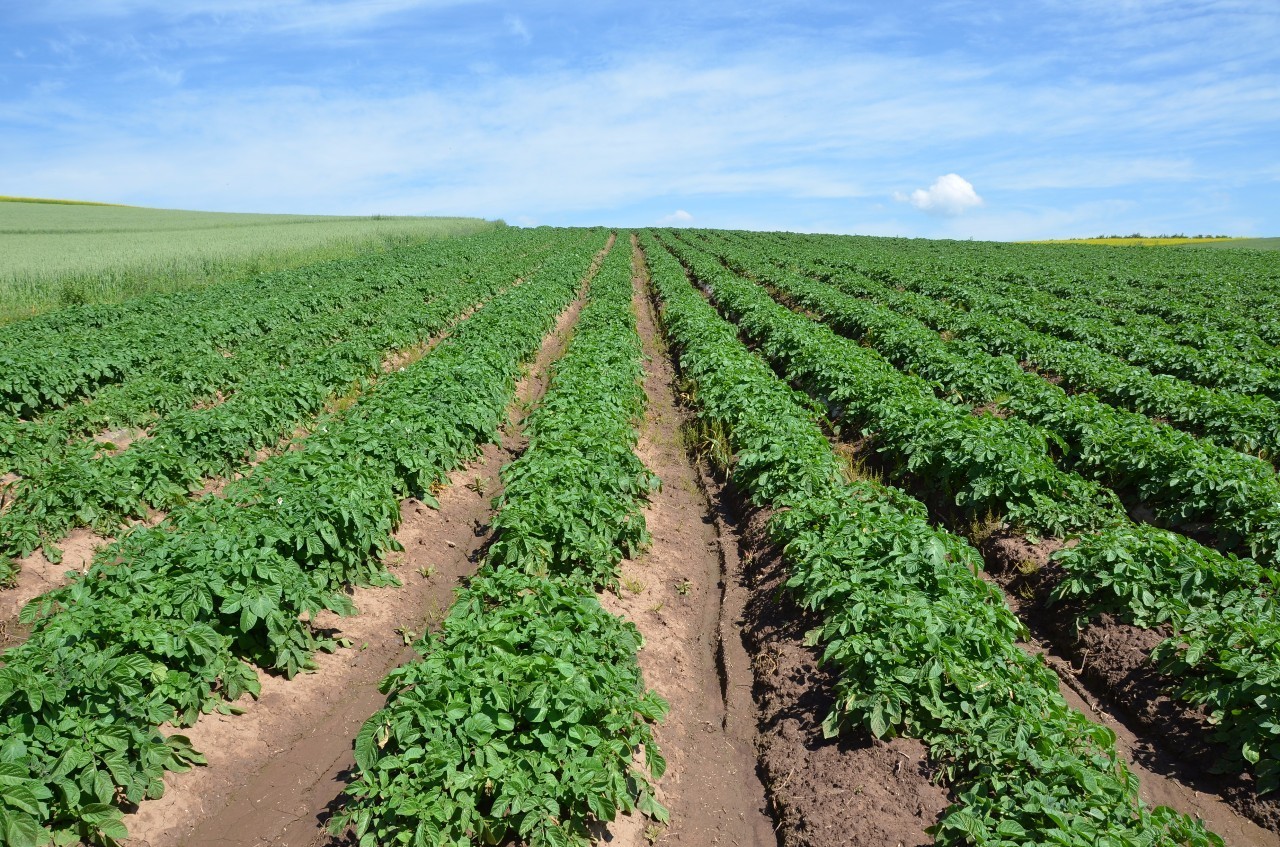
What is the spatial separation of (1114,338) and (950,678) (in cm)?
1642

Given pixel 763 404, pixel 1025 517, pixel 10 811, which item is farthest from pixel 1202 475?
pixel 10 811

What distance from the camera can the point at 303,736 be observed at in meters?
5.66

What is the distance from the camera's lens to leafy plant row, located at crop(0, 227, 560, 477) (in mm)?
9469

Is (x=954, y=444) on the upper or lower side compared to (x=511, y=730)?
upper

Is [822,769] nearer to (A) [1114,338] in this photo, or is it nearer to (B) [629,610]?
(B) [629,610]

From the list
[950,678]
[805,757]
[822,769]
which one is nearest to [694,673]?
[805,757]

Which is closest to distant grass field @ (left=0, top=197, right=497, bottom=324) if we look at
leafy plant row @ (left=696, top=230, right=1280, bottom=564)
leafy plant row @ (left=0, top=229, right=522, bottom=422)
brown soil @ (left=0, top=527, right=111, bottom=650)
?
leafy plant row @ (left=0, top=229, right=522, bottom=422)

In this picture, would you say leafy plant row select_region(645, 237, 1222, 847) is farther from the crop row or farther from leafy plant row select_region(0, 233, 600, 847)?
leafy plant row select_region(0, 233, 600, 847)

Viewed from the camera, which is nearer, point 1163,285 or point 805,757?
point 805,757

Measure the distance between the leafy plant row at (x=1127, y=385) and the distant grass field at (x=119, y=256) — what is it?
2473cm

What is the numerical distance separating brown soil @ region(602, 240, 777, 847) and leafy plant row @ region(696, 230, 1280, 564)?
5.00 m

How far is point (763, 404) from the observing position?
11.3 m

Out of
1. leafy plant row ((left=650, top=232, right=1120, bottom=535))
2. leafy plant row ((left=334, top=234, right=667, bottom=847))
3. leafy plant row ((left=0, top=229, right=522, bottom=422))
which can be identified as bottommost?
leafy plant row ((left=334, top=234, right=667, bottom=847))

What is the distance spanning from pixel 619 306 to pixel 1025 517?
48.0 feet
